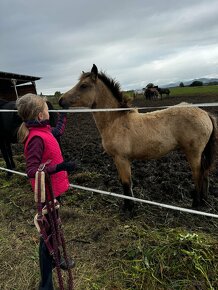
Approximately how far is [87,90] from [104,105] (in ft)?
1.17

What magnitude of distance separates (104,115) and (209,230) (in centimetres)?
215

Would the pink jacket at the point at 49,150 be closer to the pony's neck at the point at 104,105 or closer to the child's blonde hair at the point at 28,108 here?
the child's blonde hair at the point at 28,108

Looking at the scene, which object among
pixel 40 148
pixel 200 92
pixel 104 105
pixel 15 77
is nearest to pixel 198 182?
pixel 104 105

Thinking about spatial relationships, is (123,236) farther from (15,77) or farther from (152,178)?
(15,77)

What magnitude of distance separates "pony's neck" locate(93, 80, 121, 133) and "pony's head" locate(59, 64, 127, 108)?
0.6 inches

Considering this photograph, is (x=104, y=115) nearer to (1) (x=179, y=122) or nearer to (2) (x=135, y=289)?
(1) (x=179, y=122)

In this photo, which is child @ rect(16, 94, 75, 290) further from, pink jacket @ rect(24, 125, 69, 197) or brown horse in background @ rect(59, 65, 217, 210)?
brown horse in background @ rect(59, 65, 217, 210)

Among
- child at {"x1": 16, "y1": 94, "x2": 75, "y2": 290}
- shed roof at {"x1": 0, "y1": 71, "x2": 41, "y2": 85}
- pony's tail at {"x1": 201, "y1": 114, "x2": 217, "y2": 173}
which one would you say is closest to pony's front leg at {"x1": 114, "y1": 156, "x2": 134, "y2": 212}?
pony's tail at {"x1": 201, "y1": 114, "x2": 217, "y2": 173}

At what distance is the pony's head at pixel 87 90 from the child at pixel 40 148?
1709 mm

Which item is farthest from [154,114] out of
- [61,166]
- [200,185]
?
[61,166]

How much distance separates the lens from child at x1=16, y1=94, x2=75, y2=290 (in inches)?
90.8

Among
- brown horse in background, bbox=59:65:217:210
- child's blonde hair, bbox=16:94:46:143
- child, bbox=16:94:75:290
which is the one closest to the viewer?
child, bbox=16:94:75:290

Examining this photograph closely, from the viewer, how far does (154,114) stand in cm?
423

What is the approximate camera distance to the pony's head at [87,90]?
13.9ft
